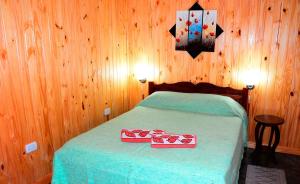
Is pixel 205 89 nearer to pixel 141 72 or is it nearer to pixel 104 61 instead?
pixel 141 72

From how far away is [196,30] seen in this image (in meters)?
3.23

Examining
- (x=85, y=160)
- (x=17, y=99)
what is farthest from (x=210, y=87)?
(x=17, y=99)

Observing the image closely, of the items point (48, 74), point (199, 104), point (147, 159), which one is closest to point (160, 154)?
point (147, 159)

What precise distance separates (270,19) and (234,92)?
1010mm

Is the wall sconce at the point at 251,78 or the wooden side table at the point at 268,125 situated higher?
the wall sconce at the point at 251,78

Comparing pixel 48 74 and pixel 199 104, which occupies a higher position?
pixel 48 74

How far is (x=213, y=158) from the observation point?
1746 mm

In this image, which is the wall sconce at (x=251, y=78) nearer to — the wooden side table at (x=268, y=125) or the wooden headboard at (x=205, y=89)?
the wooden headboard at (x=205, y=89)

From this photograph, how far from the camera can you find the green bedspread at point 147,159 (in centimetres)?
162

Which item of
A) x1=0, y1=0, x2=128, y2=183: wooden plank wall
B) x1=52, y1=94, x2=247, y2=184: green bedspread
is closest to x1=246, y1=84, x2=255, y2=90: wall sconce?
x1=52, y1=94, x2=247, y2=184: green bedspread

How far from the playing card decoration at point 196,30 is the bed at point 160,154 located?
0.88 metres

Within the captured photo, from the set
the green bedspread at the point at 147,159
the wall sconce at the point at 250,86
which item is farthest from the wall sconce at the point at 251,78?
the green bedspread at the point at 147,159

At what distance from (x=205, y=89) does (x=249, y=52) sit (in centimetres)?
75

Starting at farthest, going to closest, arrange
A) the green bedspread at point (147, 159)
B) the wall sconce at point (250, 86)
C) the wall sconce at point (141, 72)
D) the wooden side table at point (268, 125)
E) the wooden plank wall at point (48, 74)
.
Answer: the wall sconce at point (141, 72) → the wall sconce at point (250, 86) → the wooden side table at point (268, 125) → the wooden plank wall at point (48, 74) → the green bedspread at point (147, 159)
